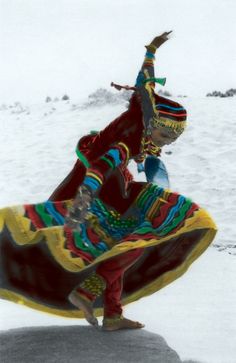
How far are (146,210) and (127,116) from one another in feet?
1.77

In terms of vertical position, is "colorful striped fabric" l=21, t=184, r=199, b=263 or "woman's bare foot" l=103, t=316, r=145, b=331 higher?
"colorful striped fabric" l=21, t=184, r=199, b=263

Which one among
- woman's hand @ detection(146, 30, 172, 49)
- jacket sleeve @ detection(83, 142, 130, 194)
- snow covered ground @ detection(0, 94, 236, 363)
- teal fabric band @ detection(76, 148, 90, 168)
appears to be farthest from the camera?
snow covered ground @ detection(0, 94, 236, 363)

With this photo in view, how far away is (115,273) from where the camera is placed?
14.4 ft

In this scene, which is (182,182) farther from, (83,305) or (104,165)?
(104,165)

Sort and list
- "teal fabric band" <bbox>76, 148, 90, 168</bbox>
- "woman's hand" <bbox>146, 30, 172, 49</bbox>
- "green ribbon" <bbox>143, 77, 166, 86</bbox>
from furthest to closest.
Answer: "woman's hand" <bbox>146, 30, 172, 49</bbox> < "green ribbon" <bbox>143, 77, 166, 86</bbox> < "teal fabric band" <bbox>76, 148, 90, 168</bbox>

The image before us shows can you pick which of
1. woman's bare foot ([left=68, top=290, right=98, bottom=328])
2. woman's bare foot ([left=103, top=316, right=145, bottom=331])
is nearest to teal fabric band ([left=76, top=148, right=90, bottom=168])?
woman's bare foot ([left=68, top=290, right=98, bottom=328])

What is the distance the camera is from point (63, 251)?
4172 mm

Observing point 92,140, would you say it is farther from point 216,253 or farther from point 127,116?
point 216,253

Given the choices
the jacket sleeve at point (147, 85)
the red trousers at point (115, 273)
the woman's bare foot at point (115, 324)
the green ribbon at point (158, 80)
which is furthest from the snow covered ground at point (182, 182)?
the green ribbon at point (158, 80)

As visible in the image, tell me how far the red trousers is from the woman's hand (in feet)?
3.74

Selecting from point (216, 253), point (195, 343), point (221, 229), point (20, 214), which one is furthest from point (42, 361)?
point (221, 229)

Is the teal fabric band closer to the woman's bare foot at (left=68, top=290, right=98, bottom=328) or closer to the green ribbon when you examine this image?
the green ribbon

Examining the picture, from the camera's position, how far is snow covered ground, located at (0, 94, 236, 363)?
20.3 ft

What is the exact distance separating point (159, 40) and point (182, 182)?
8.07 metres
